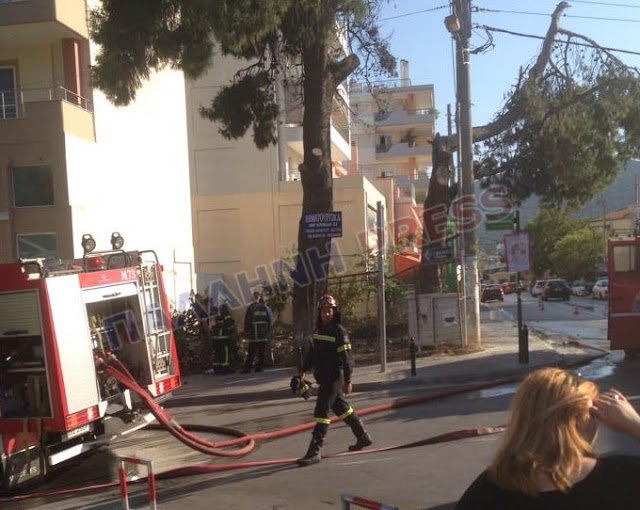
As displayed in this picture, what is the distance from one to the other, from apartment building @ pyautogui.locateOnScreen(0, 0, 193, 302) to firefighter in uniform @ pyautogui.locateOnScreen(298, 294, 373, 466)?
958 cm

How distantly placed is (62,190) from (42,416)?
30.7ft

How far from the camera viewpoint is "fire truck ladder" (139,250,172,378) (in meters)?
8.66

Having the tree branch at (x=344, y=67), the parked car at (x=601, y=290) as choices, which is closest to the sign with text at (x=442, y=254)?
the tree branch at (x=344, y=67)

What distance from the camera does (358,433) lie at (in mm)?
7500

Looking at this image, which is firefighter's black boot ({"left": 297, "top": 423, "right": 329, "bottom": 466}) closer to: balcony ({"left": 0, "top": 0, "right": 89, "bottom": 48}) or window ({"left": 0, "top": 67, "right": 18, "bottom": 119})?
window ({"left": 0, "top": 67, "right": 18, "bottom": 119})

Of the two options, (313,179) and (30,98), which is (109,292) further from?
(30,98)

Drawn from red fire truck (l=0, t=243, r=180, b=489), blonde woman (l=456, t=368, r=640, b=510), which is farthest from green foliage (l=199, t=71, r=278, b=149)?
blonde woman (l=456, t=368, r=640, b=510)

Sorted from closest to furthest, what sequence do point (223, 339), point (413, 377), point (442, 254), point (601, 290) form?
point (413, 377)
point (223, 339)
point (442, 254)
point (601, 290)

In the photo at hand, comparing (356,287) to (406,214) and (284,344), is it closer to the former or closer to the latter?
(284,344)

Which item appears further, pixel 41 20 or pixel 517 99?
pixel 517 99

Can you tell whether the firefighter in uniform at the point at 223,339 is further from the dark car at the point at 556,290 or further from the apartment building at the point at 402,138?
the dark car at the point at 556,290

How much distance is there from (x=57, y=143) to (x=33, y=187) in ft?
4.17

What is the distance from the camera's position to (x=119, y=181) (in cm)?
1806

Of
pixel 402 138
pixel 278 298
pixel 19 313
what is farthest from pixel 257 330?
pixel 402 138
